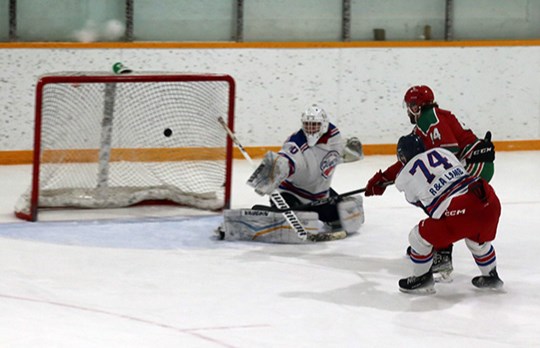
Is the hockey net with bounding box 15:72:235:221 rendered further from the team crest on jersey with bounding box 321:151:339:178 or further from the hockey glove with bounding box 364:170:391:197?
the hockey glove with bounding box 364:170:391:197

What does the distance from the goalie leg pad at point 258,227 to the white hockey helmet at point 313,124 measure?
419 mm

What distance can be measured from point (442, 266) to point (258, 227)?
1086 mm

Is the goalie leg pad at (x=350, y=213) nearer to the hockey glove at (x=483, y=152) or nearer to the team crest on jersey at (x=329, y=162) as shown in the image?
the team crest on jersey at (x=329, y=162)

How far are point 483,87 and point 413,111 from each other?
376 centimetres

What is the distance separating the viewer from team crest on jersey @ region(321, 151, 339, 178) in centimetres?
604

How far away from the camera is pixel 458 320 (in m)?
4.41

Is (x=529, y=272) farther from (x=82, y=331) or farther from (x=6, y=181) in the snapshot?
(x=6, y=181)

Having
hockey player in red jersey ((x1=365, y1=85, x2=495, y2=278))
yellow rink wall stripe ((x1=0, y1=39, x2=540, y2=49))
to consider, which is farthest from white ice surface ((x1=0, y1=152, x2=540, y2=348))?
yellow rink wall stripe ((x1=0, y1=39, x2=540, y2=49))

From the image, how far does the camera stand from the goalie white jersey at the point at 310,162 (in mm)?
5988

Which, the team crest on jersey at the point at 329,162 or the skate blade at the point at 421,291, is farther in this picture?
the team crest on jersey at the point at 329,162

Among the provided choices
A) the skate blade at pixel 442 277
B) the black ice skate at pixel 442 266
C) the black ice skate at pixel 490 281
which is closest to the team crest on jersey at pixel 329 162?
the black ice skate at pixel 442 266

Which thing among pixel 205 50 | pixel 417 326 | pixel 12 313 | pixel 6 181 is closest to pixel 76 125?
pixel 6 181

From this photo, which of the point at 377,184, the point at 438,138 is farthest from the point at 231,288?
the point at 438,138

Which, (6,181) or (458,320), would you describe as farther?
(6,181)
